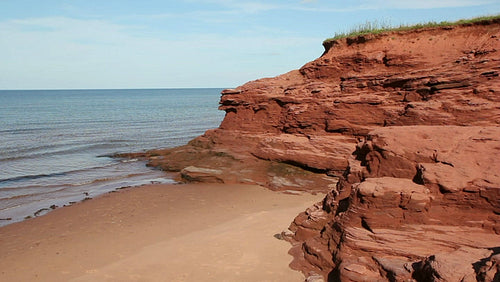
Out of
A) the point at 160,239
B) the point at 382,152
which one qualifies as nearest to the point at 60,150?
the point at 160,239

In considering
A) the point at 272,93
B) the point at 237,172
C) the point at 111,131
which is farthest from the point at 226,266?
the point at 111,131

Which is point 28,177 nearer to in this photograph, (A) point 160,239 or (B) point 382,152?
→ (A) point 160,239

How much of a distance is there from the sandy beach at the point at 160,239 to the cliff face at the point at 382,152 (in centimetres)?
100

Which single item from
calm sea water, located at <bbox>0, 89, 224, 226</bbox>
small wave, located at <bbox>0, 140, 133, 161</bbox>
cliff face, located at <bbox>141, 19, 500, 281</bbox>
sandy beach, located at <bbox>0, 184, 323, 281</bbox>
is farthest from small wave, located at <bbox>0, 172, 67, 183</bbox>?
sandy beach, located at <bbox>0, 184, 323, 281</bbox>

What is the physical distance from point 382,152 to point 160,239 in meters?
5.91

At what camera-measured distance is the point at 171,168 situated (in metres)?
19.8

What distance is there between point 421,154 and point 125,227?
319 inches

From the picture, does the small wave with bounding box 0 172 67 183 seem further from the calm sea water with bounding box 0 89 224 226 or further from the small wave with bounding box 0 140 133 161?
the small wave with bounding box 0 140 133 161

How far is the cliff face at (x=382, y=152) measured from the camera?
21.2ft

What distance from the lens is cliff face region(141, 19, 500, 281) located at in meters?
6.46

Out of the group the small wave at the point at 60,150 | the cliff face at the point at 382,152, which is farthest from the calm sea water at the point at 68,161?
the cliff face at the point at 382,152

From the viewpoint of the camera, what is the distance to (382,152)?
787cm

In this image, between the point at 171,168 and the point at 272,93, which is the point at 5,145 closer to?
the point at 171,168

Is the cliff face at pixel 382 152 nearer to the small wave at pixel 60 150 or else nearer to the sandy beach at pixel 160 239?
the sandy beach at pixel 160 239
